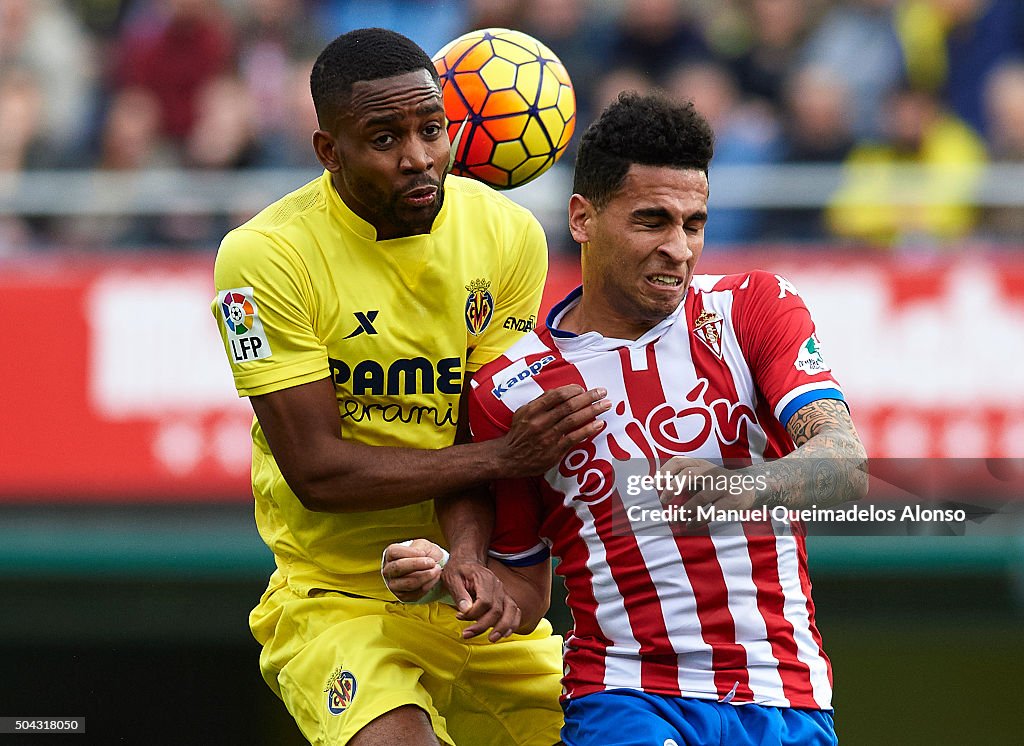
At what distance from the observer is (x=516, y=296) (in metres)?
4.32

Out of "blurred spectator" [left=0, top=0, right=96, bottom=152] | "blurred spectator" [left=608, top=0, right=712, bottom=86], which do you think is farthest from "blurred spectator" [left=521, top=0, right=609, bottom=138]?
"blurred spectator" [left=0, top=0, right=96, bottom=152]

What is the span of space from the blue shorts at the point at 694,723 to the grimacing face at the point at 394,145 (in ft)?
4.52

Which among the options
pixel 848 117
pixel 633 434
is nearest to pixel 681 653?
pixel 633 434

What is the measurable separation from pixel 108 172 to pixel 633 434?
645cm

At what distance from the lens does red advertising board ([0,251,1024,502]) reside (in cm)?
795

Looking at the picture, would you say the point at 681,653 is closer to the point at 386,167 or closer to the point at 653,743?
the point at 653,743

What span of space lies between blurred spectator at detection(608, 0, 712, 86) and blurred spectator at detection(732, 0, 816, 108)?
31 centimetres

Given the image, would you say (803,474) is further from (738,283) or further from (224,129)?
(224,129)

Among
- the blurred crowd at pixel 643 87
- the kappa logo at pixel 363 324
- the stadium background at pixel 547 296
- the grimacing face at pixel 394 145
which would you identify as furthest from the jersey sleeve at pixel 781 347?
the blurred crowd at pixel 643 87

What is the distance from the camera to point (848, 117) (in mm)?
9445

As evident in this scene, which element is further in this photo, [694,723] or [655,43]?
[655,43]

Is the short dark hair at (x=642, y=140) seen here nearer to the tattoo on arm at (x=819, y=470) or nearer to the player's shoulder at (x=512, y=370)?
the player's shoulder at (x=512, y=370)

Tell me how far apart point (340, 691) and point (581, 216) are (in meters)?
1.42

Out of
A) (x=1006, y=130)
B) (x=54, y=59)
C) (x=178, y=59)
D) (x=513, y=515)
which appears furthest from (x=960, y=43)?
(x=513, y=515)
